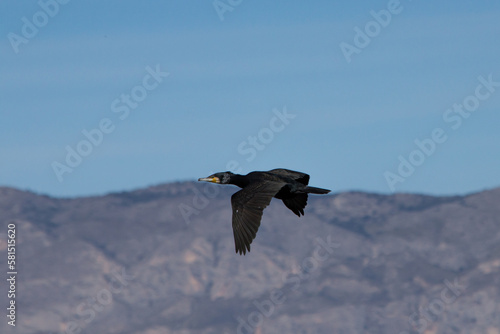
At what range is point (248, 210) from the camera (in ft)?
98.5

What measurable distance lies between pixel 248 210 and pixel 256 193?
0.69 metres

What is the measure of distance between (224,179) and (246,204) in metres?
2.87

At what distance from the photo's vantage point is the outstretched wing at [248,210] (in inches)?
1162

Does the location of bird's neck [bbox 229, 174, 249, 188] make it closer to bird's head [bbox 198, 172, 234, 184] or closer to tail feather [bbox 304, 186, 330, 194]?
bird's head [bbox 198, 172, 234, 184]

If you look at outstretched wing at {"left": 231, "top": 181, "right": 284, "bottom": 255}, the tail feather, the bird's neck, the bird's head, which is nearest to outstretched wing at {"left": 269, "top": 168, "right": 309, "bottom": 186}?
the tail feather

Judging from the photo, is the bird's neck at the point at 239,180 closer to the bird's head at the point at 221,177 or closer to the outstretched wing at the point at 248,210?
the bird's head at the point at 221,177

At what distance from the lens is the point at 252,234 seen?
2945 cm

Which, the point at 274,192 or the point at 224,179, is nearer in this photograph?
the point at 274,192

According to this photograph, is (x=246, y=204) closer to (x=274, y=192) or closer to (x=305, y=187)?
(x=274, y=192)

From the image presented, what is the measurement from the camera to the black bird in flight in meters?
29.7

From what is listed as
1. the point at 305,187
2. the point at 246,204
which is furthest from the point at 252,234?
the point at 305,187

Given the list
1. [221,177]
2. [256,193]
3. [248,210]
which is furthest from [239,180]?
[248,210]

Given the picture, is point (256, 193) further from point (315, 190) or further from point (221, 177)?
point (221, 177)

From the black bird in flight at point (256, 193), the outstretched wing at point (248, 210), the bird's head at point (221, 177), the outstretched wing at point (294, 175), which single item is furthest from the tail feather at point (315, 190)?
the bird's head at point (221, 177)
